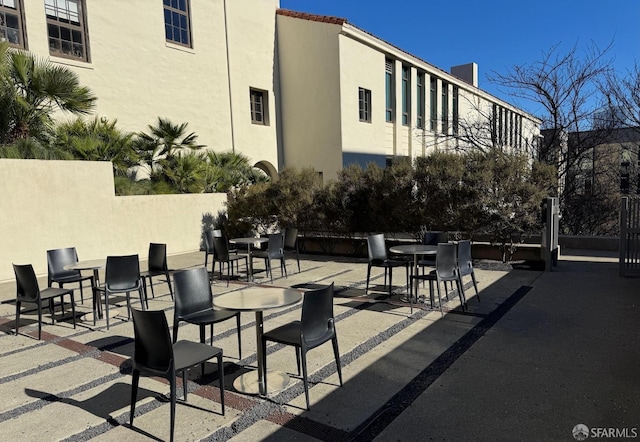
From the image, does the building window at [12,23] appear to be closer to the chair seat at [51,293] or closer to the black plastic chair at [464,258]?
the chair seat at [51,293]

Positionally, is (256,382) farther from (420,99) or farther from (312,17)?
(420,99)

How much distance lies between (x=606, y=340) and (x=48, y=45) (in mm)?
14599

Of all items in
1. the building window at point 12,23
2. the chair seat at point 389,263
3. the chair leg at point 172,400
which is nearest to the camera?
the chair leg at point 172,400

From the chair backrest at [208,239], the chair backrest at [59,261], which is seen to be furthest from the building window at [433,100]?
the chair backrest at [59,261]

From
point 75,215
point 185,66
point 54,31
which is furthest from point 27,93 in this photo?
point 185,66

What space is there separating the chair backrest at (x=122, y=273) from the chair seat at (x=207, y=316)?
76.1 inches

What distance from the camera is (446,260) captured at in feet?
17.9

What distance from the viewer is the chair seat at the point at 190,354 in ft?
9.66

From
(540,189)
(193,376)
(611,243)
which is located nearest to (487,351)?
(193,376)

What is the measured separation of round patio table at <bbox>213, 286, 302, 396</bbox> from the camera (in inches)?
136

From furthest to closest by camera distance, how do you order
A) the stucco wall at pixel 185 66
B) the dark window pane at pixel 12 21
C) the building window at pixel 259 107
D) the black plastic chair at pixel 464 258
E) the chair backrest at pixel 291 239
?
1. the building window at pixel 259 107
2. the stucco wall at pixel 185 66
3. the dark window pane at pixel 12 21
4. the chair backrest at pixel 291 239
5. the black plastic chair at pixel 464 258

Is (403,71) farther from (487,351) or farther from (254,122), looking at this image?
(487,351)

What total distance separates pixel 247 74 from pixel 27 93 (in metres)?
8.65

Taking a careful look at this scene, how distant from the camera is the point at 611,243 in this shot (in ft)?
34.8
